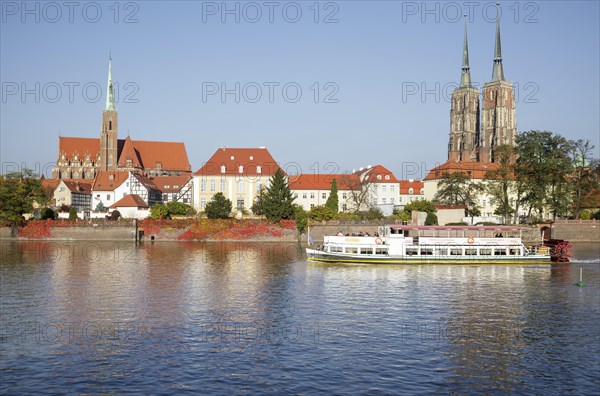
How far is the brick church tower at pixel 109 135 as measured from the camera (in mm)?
173375

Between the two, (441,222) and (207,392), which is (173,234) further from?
(207,392)

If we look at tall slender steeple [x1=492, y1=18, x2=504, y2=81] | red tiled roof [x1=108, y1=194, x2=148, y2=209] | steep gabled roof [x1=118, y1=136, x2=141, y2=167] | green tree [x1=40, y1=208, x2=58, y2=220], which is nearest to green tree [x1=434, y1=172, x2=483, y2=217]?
red tiled roof [x1=108, y1=194, x2=148, y2=209]

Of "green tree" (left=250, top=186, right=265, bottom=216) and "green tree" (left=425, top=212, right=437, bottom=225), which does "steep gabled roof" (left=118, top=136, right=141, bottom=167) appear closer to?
"green tree" (left=250, top=186, right=265, bottom=216)

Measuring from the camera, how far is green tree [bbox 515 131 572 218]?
334 feet

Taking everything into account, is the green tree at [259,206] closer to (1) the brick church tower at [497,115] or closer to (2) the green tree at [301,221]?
(2) the green tree at [301,221]

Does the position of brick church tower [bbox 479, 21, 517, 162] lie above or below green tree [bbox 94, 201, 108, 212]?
above

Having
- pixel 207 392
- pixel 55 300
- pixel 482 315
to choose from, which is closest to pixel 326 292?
pixel 482 315

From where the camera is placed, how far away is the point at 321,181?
465ft

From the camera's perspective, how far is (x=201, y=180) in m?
125

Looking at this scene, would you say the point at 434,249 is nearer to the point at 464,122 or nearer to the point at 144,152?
the point at 144,152

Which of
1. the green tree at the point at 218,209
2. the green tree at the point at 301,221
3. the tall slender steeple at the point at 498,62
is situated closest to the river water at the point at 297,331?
the green tree at the point at 301,221

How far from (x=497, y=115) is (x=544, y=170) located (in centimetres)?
8537

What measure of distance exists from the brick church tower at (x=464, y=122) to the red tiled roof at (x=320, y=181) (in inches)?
2300

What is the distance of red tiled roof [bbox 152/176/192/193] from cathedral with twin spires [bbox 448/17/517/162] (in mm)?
77242
